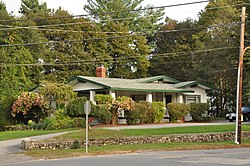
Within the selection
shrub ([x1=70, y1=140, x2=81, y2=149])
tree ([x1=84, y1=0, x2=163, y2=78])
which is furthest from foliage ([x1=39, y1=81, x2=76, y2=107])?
tree ([x1=84, y1=0, x2=163, y2=78])

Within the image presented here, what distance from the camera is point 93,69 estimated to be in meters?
55.1

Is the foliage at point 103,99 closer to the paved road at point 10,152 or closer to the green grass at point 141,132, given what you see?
the green grass at point 141,132

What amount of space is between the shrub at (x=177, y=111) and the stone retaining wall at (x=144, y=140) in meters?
9.76

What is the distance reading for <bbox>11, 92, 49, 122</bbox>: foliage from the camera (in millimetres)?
35688

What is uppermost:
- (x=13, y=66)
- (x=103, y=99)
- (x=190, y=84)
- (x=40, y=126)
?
(x=13, y=66)

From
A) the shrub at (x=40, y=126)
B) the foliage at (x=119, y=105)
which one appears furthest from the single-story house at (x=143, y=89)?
the shrub at (x=40, y=126)

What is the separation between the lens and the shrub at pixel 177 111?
37.8 m

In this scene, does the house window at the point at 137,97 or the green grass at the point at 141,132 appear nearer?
the green grass at the point at 141,132

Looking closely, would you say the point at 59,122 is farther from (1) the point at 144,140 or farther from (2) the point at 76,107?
(1) the point at 144,140

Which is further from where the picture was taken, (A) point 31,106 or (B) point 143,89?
(B) point 143,89

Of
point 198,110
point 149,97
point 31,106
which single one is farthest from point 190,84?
point 31,106

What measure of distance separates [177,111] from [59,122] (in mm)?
10908

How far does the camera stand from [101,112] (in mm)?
33438

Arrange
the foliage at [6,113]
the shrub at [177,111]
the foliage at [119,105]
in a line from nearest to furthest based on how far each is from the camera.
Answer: the foliage at [119,105], the foliage at [6,113], the shrub at [177,111]
